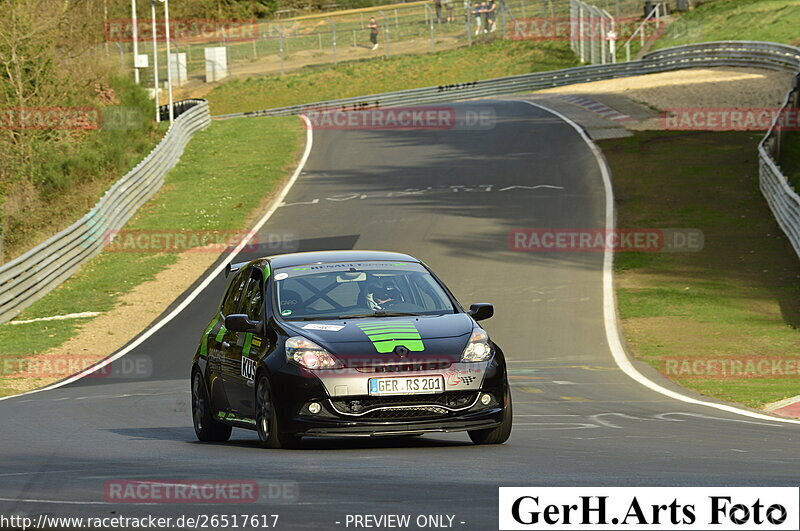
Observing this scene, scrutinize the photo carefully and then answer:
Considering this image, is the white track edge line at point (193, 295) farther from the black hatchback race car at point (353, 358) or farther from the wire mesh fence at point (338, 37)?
the wire mesh fence at point (338, 37)

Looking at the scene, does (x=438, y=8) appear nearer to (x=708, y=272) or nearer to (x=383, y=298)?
(x=708, y=272)

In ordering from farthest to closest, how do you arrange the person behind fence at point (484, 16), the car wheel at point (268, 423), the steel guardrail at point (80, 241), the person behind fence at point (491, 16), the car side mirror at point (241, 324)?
the person behind fence at point (491, 16) → the person behind fence at point (484, 16) → the steel guardrail at point (80, 241) → the car side mirror at point (241, 324) → the car wheel at point (268, 423)

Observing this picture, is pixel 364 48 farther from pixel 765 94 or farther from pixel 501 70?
pixel 765 94

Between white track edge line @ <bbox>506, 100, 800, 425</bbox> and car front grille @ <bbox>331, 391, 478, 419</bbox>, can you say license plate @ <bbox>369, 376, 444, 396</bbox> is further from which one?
white track edge line @ <bbox>506, 100, 800, 425</bbox>

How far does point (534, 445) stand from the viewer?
1020 cm

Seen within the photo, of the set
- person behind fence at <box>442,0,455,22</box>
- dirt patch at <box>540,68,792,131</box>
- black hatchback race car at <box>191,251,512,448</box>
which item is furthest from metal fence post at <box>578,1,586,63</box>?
black hatchback race car at <box>191,251,512,448</box>

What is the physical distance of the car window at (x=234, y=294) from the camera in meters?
11.6

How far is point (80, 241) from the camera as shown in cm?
3177

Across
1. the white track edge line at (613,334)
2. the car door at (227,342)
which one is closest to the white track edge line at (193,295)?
the car door at (227,342)

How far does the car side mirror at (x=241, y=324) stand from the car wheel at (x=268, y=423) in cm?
46

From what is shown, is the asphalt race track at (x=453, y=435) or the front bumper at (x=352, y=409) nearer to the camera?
the asphalt race track at (x=453, y=435)

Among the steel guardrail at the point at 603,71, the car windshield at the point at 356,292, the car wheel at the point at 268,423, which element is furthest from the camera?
the steel guardrail at the point at 603,71

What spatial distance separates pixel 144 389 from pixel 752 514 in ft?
42.8

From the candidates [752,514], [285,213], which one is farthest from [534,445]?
[285,213]
